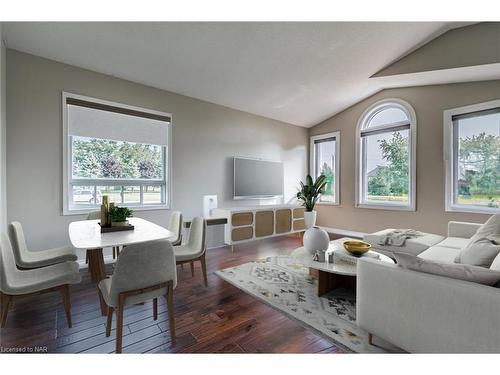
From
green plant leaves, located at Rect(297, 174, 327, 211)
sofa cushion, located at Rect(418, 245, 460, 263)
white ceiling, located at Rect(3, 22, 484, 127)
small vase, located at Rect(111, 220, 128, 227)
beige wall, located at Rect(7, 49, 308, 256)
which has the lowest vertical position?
sofa cushion, located at Rect(418, 245, 460, 263)

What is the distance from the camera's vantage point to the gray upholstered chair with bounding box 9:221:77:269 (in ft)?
6.48

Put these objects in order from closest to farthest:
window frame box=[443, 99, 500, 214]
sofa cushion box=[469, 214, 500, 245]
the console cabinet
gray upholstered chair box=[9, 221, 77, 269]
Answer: gray upholstered chair box=[9, 221, 77, 269] → sofa cushion box=[469, 214, 500, 245] → window frame box=[443, 99, 500, 214] → the console cabinet

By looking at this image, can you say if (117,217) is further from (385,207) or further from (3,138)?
(385,207)

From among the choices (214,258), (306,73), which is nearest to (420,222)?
(306,73)

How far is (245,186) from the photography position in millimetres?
4598

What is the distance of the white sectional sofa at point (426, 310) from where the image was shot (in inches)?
44.6

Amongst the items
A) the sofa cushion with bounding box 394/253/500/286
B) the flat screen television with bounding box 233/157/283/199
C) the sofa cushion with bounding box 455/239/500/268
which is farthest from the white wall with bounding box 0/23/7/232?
the sofa cushion with bounding box 455/239/500/268

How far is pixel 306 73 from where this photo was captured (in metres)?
3.61

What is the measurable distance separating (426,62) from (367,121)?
1604mm

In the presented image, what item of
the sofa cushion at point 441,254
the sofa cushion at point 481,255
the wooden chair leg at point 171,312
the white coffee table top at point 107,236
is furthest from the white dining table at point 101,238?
the sofa cushion at point 441,254

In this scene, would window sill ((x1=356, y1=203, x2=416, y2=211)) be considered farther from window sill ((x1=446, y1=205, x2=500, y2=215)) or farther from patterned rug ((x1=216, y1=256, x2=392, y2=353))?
patterned rug ((x1=216, y1=256, x2=392, y2=353))

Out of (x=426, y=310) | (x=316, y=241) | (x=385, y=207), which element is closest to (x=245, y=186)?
(x=316, y=241)

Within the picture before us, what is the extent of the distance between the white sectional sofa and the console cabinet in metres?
2.57

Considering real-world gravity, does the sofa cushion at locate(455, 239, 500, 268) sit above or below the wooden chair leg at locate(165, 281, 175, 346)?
above
